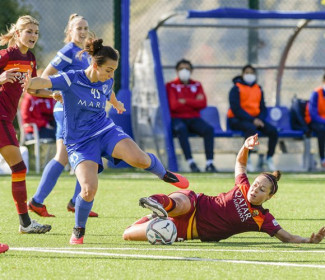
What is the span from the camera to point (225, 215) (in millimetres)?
6941

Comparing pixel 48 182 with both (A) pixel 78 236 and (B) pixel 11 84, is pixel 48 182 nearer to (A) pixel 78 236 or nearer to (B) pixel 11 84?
(B) pixel 11 84

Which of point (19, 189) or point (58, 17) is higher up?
point (58, 17)

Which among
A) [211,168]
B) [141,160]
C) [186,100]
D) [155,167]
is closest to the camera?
[141,160]

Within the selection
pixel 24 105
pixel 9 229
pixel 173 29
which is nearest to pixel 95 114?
pixel 9 229

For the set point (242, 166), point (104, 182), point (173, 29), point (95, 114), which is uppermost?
point (173, 29)

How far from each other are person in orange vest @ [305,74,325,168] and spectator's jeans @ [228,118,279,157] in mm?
880

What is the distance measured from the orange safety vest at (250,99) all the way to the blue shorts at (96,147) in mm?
8007

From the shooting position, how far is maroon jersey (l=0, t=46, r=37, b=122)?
7555mm

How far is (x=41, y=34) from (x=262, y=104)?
185 inches

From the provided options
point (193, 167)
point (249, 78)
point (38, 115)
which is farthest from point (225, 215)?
point (38, 115)

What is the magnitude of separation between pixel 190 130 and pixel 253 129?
3.48 ft

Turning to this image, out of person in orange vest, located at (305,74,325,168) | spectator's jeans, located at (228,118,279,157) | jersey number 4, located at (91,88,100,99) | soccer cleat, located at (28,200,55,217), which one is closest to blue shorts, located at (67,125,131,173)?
jersey number 4, located at (91,88,100,99)

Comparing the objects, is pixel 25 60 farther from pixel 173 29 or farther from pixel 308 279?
pixel 173 29

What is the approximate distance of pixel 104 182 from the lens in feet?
42.8
